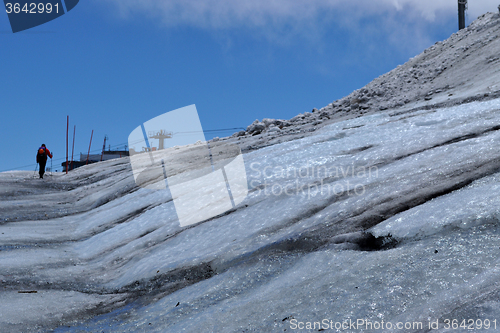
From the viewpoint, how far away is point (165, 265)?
19.7 feet

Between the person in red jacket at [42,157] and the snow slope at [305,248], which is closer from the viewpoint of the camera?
the snow slope at [305,248]

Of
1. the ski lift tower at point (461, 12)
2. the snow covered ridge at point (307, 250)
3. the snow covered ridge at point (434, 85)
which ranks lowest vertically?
the snow covered ridge at point (307, 250)

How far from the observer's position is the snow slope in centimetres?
362

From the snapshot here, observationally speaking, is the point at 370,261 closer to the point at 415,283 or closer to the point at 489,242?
the point at 415,283

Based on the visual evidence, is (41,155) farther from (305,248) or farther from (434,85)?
(434,85)

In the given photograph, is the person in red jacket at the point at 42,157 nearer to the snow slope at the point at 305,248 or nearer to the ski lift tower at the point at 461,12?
the snow slope at the point at 305,248

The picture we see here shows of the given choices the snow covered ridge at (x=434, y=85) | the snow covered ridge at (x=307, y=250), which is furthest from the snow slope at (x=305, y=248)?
the snow covered ridge at (x=434, y=85)

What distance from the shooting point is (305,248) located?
200 inches

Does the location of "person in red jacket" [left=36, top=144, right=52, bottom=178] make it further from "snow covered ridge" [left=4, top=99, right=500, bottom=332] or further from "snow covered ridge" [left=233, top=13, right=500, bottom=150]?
"snow covered ridge" [left=4, top=99, right=500, bottom=332]

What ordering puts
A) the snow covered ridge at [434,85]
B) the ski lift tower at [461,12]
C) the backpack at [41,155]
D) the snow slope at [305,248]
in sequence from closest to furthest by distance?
the snow slope at [305,248], the snow covered ridge at [434,85], the backpack at [41,155], the ski lift tower at [461,12]

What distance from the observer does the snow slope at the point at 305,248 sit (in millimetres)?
3617

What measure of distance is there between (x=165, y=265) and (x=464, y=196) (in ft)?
14.0

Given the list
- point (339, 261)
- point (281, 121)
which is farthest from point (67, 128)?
point (339, 261)

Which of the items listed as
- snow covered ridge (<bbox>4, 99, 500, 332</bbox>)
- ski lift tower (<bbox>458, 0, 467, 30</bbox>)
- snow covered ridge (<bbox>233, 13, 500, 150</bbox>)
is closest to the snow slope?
snow covered ridge (<bbox>4, 99, 500, 332</bbox>)
